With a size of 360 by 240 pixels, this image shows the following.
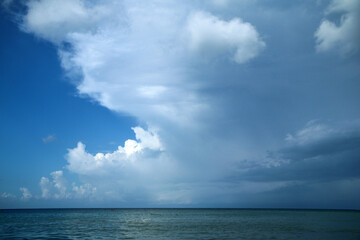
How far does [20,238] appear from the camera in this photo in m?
40.2

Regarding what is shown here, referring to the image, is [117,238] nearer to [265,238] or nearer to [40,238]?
[40,238]

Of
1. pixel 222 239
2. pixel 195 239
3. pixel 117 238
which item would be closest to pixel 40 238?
pixel 117 238

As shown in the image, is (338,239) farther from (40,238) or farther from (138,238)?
(40,238)

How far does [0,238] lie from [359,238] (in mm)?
56165

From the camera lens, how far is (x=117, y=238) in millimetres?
41000

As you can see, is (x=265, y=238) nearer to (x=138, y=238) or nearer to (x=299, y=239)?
(x=299, y=239)

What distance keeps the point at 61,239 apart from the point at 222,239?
24381 mm

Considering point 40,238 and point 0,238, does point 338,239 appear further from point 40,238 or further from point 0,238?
point 0,238

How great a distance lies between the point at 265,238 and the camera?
4069 cm

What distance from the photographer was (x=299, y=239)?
39.8 m

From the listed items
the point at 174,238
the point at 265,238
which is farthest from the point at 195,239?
the point at 265,238

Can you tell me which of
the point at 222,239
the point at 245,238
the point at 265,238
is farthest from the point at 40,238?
the point at 265,238

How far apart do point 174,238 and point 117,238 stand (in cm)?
899

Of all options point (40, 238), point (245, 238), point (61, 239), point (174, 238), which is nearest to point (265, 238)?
point (245, 238)
